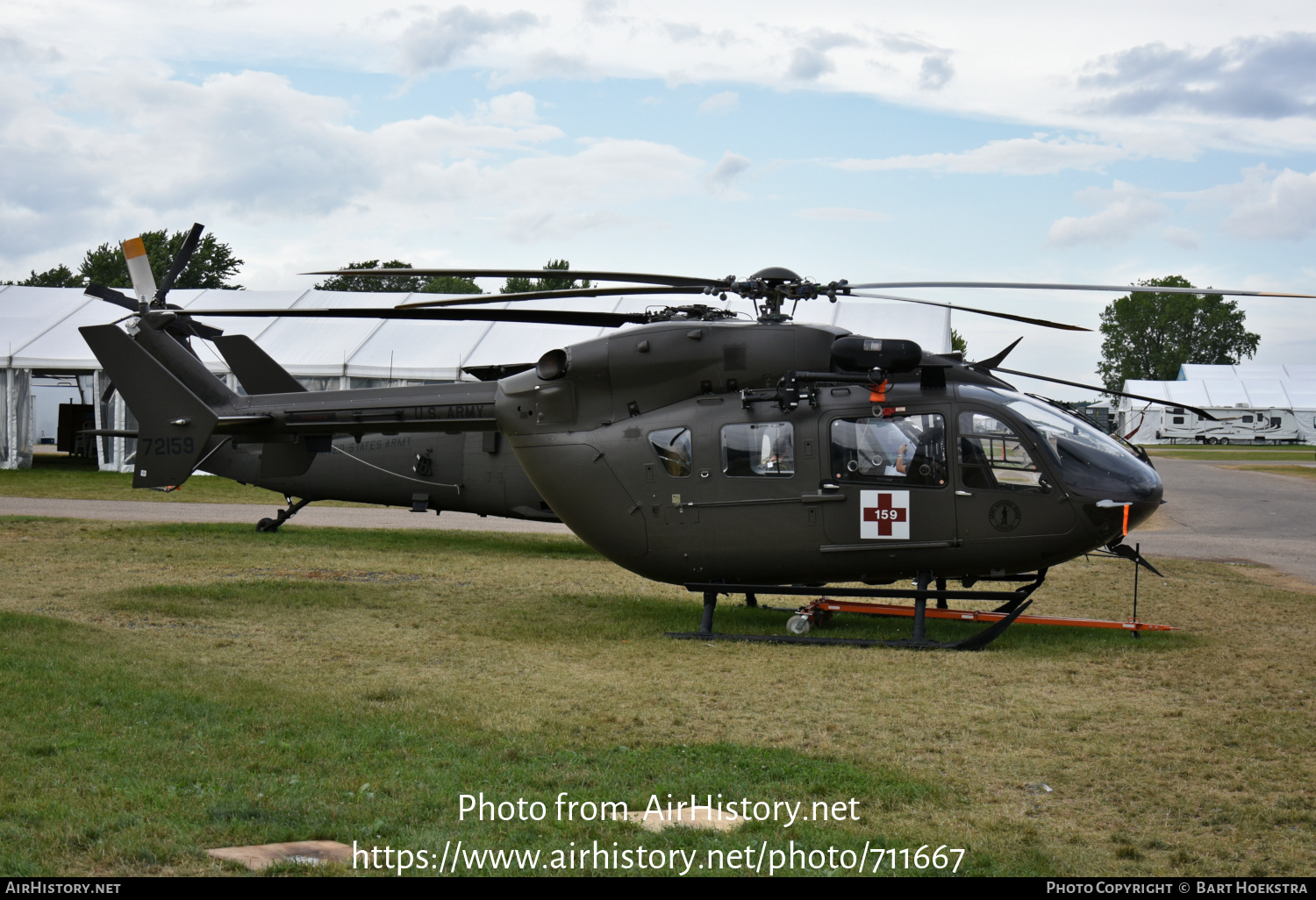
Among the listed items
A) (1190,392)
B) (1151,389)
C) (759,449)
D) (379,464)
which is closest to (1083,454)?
(759,449)

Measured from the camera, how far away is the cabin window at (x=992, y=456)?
10.0 meters

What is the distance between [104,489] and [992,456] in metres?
24.6

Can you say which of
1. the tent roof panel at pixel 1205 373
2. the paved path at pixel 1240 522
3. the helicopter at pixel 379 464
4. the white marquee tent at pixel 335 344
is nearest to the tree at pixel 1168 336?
the tent roof panel at pixel 1205 373

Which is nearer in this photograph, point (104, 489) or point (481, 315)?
point (481, 315)

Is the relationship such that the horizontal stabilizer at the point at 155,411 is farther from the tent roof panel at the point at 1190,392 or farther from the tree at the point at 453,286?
the tent roof panel at the point at 1190,392

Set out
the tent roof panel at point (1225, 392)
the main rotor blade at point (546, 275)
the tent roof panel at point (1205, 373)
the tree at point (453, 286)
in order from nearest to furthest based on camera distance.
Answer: the main rotor blade at point (546, 275)
the tree at point (453, 286)
the tent roof panel at point (1225, 392)
the tent roof panel at point (1205, 373)

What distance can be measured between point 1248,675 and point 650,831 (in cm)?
636

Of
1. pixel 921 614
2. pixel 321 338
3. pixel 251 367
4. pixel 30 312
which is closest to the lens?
pixel 921 614

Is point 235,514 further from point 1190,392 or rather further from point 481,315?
point 1190,392

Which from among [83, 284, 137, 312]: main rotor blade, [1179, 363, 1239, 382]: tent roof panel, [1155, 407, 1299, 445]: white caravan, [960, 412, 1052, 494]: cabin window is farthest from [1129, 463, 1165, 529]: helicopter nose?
[1179, 363, 1239, 382]: tent roof panel

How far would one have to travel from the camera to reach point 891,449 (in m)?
10.3

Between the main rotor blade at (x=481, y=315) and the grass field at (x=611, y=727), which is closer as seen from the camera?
the grass field at (x=611, y=727)

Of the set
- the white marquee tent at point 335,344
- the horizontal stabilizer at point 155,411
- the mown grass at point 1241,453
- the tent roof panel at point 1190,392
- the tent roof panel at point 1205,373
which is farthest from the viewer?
the tent roof panel at point 1205,373

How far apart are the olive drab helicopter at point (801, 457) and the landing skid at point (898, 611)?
0.03 metres
